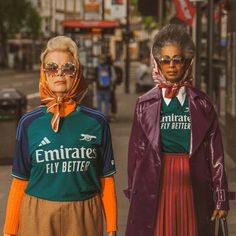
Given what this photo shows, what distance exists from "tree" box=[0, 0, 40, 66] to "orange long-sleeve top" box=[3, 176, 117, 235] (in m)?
72.5

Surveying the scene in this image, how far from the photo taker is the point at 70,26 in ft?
93.5

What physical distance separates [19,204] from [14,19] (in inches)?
2882

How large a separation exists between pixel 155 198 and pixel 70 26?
23.3 m

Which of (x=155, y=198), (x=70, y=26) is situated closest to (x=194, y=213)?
(x=155, y=198)

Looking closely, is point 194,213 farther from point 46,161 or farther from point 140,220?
point 46,161

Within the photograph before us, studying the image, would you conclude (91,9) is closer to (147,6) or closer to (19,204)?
(147,6)

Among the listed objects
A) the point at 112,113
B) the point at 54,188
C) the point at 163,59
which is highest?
the point at 163,59

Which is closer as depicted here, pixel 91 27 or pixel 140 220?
pixel 140 220

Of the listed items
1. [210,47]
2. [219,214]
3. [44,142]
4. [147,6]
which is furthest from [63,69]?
[147,6]

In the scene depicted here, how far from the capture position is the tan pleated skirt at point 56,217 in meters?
4.38

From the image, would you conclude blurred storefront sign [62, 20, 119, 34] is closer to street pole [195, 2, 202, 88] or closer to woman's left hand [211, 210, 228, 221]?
street pole [195, 2, 202, 88]

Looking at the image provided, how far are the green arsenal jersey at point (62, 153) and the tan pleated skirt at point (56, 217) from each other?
0.10 feet

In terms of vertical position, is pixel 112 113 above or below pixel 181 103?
below

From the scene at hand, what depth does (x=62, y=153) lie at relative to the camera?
435cm
